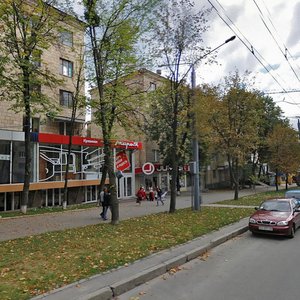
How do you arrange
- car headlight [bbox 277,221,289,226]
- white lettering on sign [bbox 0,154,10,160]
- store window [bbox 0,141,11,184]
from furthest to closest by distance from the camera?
1. store window [bbox 0,141,11,184]
2. white lettering on sign [bbox 0,154,10,160]
3. car headlight [bbox 277,221,289,226]

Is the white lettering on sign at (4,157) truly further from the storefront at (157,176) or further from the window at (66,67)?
the storefront at (157,176)

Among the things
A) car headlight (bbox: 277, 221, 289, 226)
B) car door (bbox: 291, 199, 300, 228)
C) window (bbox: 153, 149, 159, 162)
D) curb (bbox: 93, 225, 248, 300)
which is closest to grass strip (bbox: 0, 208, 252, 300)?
curb (bbox: 93, 225, 248, 300)

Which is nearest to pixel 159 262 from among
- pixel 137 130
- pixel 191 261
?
pixel 191 261

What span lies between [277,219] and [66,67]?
23.6 metres

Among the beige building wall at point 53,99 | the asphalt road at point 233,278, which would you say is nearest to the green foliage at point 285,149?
the beige building wall at point 53,99

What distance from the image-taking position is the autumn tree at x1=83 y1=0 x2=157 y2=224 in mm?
13492

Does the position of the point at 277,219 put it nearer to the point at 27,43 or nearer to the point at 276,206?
the point at 276,206

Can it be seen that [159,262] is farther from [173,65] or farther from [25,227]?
[173,65]

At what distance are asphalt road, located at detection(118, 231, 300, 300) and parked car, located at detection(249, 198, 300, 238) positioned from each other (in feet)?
5.11

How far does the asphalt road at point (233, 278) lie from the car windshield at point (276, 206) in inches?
121

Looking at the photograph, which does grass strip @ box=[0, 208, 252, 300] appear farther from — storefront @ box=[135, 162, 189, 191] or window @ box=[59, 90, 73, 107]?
storefront @ box=[135, 162, 189, 191]

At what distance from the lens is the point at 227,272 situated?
7.32m

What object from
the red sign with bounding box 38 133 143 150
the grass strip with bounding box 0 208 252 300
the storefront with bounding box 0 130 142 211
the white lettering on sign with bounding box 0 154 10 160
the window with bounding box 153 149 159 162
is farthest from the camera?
the window with bounding box 153 149 159 162

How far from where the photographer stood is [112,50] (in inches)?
534
